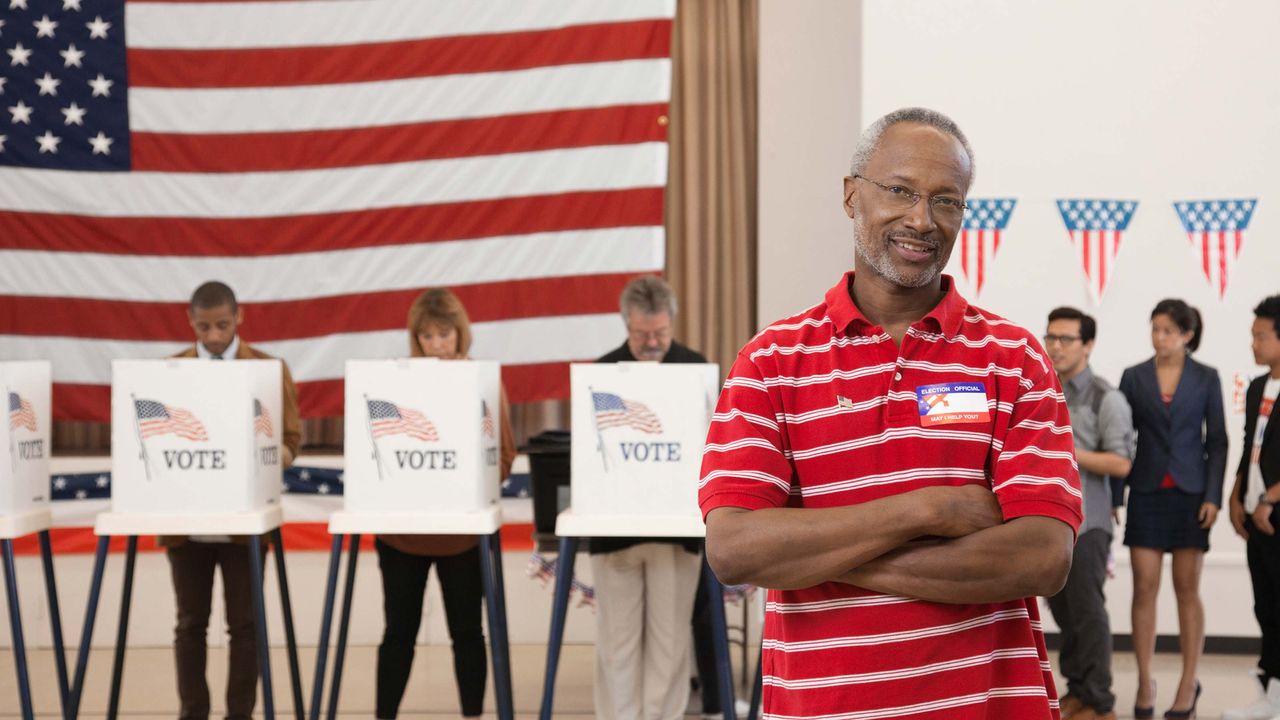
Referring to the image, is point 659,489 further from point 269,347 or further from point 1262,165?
point 1262,165

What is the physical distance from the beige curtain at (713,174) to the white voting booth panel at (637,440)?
2.49 metres

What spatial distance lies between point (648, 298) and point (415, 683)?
2.16 m

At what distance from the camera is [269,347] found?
595 centimetres

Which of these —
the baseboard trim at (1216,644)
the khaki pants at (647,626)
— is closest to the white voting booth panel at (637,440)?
the khaki pants at (647,626)

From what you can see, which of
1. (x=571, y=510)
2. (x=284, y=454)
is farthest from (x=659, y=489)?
(x=284, y=454)

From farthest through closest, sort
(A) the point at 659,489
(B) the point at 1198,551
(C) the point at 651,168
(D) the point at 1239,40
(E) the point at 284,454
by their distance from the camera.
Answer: (C) the point at 651,168 → (D) the point at 1239,40 → (B) the point at 1198,551 → (E) the point at 284,454 → (A) the point at 659,489

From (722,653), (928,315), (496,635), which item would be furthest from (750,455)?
(496,635)

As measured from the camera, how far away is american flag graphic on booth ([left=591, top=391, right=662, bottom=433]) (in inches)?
135

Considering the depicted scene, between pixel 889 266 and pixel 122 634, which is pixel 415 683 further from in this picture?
pixel 889 266

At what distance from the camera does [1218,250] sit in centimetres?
541

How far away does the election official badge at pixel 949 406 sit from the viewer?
53.3 inches

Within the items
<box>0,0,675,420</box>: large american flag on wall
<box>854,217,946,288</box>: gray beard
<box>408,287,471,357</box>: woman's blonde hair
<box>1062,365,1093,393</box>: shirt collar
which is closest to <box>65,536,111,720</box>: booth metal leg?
<box>408,287,471,357</box>: woman's blonde hair

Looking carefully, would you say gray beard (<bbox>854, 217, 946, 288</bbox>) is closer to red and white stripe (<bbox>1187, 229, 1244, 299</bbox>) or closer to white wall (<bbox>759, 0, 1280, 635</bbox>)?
white wall (<bbox>759, 0, 1280, 635</bbox>)

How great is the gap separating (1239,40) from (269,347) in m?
4.83
